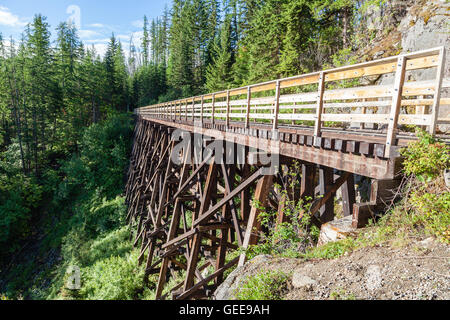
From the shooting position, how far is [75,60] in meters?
33.8

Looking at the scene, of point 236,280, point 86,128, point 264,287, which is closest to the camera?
point 264,287

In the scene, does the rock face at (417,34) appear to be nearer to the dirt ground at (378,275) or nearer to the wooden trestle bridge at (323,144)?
the wooden trestle bridge at (323,144)

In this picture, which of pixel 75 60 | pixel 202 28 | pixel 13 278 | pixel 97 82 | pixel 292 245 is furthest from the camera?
pixel 202 28

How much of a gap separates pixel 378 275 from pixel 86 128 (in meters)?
27.5

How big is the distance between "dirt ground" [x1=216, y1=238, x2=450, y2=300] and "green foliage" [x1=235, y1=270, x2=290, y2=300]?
0.08m

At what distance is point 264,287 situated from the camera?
2414 millimetres

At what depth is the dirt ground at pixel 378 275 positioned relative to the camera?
2.00 metres

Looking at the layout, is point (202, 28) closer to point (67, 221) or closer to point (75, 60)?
point (75, 60)

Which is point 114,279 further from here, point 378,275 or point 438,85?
point 438,85

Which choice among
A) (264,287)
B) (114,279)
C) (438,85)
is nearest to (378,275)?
(264,287)

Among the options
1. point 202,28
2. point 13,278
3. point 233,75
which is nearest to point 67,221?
point 13,278

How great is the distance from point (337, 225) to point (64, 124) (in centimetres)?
2972

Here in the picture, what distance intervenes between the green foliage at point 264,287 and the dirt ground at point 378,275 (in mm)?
76

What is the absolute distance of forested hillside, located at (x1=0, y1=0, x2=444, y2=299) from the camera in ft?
40.4
